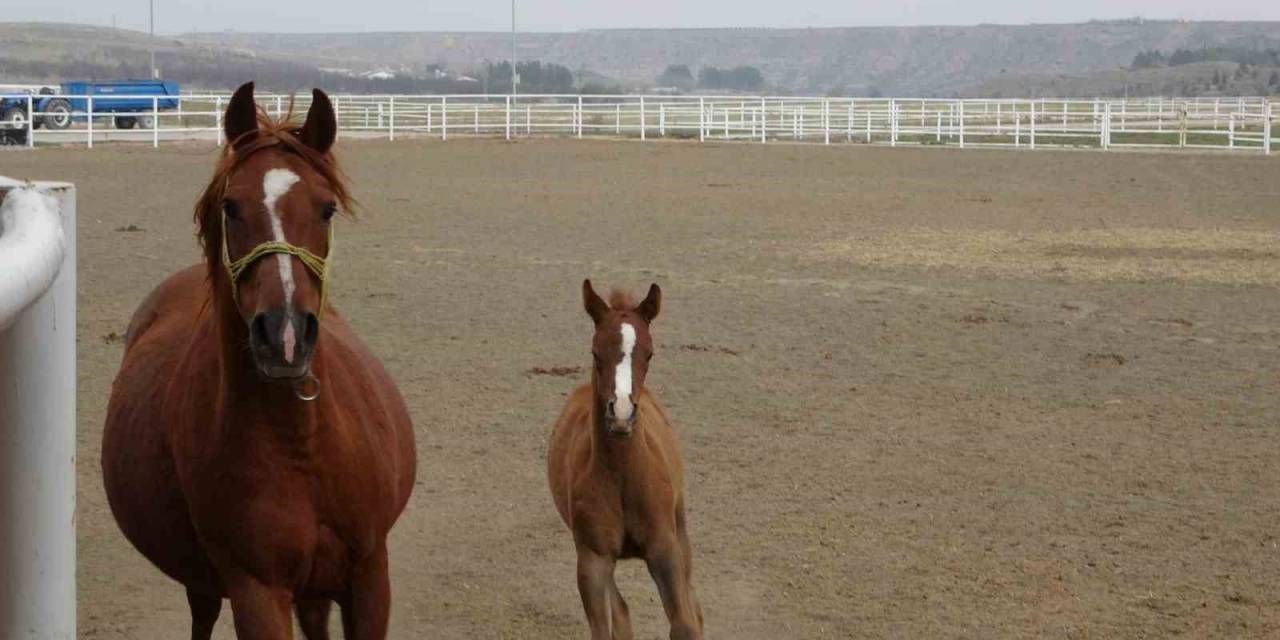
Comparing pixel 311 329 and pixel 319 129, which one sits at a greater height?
pixel 319 129

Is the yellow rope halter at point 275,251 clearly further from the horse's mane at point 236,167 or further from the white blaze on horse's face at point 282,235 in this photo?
the horse's mane at point 236,167

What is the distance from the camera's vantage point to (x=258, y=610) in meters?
3.55

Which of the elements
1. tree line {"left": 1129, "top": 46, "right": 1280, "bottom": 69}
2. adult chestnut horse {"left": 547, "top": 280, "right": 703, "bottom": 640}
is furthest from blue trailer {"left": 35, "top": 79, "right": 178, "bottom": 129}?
tree line {"left": 1129, "top": 46, "right": 1280, "bottom": 69}

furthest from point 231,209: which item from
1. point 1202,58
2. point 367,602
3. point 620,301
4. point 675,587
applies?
point 1202,58

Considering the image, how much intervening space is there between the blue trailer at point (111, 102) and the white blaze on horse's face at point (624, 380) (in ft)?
112

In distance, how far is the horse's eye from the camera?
338 centimetres

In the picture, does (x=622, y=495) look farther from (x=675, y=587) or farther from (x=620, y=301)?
(x=620, y=301)

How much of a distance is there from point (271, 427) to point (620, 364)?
2169mm

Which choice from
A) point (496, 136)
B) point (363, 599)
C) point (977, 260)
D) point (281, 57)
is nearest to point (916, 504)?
point (363, 599)

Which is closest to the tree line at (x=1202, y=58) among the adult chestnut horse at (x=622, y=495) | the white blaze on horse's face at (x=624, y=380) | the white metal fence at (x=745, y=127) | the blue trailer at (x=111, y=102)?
the white metal fence at (x=745, y=127)

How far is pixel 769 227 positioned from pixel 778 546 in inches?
508

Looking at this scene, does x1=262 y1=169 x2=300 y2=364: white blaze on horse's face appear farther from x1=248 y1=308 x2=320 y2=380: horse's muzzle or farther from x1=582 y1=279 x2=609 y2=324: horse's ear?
x1=582 y1=279 x2=609 y2=324: horse's ear

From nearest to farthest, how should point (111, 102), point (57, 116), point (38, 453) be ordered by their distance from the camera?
point (38, 453), point (57, 116), point (111, 102)

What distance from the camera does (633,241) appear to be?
17547mm
